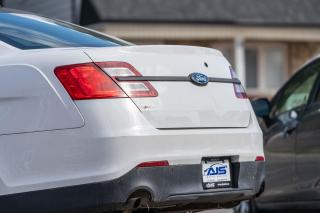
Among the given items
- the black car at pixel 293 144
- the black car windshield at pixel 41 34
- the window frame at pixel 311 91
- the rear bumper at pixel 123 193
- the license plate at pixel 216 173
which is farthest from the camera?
the window frame at pixel 311 91

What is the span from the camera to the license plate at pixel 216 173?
571cm

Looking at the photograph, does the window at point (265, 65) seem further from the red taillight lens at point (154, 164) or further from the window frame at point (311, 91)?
the red taillight lens at point (154, 164)

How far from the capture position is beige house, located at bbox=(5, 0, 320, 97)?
1939cm

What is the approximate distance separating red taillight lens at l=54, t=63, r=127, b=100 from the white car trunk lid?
96mm

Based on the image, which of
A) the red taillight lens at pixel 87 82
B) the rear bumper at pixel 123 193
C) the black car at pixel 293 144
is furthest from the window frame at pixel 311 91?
the red taillight lens at pixel 87 82

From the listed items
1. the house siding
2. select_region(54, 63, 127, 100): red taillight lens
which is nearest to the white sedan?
select_region(54, 63, 127, 100): red taillight lens

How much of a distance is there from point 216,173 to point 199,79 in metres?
0.62

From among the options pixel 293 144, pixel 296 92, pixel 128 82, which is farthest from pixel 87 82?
pixel 296 92

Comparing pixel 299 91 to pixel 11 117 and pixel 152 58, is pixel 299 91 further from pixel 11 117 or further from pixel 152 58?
pixel 11 117

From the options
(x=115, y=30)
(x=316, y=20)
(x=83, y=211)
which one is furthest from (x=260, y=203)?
(x=316, y=20)

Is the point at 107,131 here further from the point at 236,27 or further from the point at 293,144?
the point at 236,27

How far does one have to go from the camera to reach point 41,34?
6.01 m

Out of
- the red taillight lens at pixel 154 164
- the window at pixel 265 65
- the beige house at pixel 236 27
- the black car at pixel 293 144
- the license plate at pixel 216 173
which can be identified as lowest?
the window at pixel 265 65

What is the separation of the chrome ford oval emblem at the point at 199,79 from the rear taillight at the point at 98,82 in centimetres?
40
